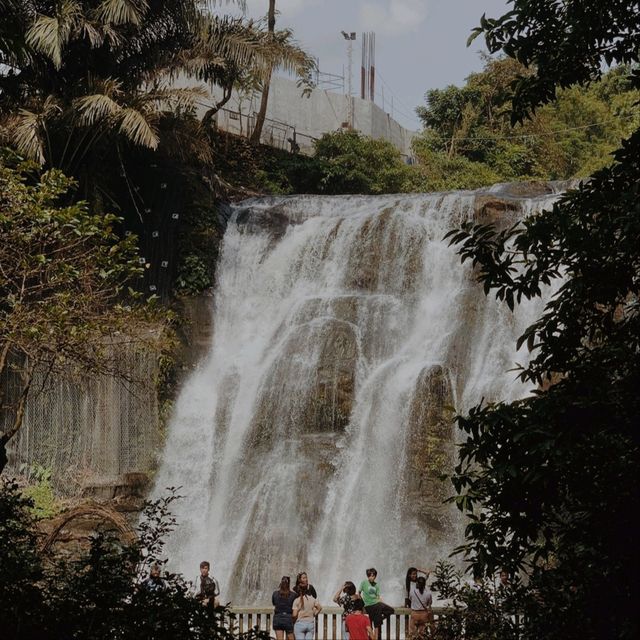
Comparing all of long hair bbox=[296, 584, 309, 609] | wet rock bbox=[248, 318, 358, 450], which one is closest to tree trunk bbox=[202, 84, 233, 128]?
Answer: wet rock bbox=[248, 318, 358, 450]

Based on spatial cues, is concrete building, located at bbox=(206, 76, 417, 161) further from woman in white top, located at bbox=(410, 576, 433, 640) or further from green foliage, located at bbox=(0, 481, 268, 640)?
green foliage, located at bbox=(0, 481, 268, 640)

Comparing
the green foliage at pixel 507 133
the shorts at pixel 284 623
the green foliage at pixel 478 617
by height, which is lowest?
the green foliage at pixel 478 617

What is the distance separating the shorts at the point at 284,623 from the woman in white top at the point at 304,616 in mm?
88

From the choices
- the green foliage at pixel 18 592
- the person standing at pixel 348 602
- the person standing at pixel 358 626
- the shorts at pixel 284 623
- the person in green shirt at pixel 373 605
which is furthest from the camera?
the person in green shirt at pixel 373 605

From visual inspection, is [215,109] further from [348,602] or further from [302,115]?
[348,602]

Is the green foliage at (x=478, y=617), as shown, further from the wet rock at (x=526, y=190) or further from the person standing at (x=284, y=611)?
the wet rock at (x=526, y=190)

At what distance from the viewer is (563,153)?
124ft

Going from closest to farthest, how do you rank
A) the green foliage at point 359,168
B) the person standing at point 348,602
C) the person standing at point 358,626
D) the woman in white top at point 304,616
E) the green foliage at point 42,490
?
the person standing at point 358,626
the person standing at point 348,602
the woman in white top at point 304,616
the green foliage at point 42,490
the green foliage at point 359,168

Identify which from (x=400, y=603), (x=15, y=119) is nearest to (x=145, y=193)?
(x=15, y=119)

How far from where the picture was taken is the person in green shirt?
12914mm

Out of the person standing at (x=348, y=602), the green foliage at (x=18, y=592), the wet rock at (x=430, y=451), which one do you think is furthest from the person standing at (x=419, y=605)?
the green foliage at (x=18, y=592)

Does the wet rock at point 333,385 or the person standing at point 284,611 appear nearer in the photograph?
the person standing at point 284,611

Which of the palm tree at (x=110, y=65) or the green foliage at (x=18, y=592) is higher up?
the palm tree at (x=110, y=65)

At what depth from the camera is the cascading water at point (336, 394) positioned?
57.0 ft
